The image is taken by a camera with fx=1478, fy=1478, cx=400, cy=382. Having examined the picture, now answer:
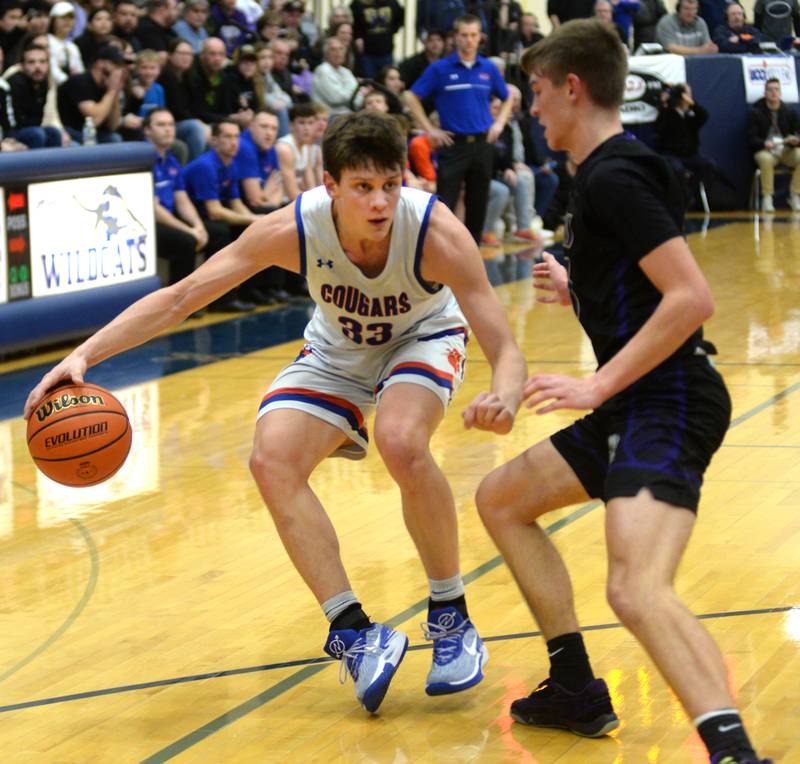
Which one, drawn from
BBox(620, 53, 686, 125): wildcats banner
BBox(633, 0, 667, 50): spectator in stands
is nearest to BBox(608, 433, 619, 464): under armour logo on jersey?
BBox(620, 53, 686, 125): wildcats banner

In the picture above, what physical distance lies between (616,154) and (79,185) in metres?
7.19

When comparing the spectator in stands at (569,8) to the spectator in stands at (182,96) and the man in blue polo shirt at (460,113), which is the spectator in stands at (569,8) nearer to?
the man in blue polo shirt at (460,113)

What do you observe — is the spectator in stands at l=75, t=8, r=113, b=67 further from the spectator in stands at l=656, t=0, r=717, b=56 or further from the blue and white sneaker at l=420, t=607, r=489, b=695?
the spectator in stands at l=656, t=0, r=717, b=56

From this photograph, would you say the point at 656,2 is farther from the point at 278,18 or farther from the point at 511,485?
the point at 511,485

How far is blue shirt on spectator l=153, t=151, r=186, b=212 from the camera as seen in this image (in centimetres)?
1143

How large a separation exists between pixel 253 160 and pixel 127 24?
8.98 ft

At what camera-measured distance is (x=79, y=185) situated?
10.0 metres

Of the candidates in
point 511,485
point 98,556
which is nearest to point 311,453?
point 511,485

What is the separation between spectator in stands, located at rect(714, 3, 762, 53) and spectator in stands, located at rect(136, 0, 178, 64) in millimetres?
9437

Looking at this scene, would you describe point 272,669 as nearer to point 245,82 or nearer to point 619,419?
point 619,419

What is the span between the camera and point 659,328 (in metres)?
3.21

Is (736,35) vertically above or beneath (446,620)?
above

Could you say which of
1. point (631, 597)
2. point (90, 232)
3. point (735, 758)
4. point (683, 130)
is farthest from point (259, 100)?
point (735, 758)

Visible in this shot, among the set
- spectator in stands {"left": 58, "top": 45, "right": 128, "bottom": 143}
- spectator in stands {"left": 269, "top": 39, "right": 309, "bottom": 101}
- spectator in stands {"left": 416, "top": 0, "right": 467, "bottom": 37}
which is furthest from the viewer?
spectator in stands {"left": 416, "top": 0, "right": 467, "bottom": 37}
